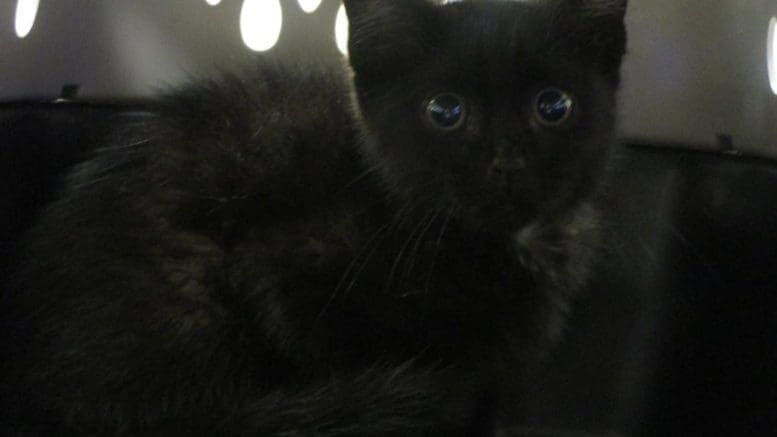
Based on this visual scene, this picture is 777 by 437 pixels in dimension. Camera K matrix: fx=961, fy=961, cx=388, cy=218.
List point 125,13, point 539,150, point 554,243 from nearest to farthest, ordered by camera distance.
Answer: point 539,150 → point 554,243 → point 125,13

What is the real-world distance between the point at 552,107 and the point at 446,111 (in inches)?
4.5

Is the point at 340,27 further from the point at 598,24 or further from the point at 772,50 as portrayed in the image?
the point at 772,50

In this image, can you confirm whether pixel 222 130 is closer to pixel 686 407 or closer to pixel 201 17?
pixel 201 17

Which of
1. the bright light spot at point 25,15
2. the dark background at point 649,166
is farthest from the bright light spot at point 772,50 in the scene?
the bright light spot at point 25,15

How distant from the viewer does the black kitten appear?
1020mm

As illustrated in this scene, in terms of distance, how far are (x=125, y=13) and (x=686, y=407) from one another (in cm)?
94

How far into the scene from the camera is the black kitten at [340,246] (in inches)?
40.1

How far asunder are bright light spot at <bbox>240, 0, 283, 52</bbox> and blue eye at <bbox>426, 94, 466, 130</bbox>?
39cm

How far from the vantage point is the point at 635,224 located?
1.40m

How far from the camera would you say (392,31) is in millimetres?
1051

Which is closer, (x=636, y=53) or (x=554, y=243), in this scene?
(x=554, y=243)

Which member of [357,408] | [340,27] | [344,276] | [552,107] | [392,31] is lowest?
[357,408]

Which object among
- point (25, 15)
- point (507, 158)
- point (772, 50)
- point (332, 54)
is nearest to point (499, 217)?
point (507, 158)

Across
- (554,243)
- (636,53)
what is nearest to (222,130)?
(554,243)
